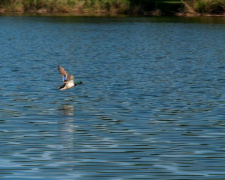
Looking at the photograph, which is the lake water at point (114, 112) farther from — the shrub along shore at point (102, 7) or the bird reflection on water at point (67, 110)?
the shrub along shore at point (102, 7)

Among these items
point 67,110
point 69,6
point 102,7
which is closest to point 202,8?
point 102,7

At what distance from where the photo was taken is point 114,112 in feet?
72.8

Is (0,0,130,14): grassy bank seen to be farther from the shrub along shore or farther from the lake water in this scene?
the lake water

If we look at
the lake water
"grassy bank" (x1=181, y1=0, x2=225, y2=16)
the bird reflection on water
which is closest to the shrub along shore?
"grassy bank" (x1=181, y1=0, x2=225, y2=16)

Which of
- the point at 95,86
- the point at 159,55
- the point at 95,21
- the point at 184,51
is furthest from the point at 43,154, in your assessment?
the point at 95,21

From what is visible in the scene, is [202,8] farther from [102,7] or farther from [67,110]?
[67,110]

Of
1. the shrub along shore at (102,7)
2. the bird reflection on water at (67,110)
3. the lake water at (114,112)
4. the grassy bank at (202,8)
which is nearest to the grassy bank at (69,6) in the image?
the shrub along shore at (102,7)

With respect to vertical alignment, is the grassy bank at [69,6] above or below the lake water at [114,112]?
below

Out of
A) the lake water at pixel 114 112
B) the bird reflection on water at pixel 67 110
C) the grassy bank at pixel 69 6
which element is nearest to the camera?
the lake water at pixel 114 112

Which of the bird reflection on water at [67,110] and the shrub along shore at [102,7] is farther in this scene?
the shrub along shore at [102,7]

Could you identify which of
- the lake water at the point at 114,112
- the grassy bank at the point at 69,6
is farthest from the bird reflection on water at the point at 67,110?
the grassy bank at the point at 69,6

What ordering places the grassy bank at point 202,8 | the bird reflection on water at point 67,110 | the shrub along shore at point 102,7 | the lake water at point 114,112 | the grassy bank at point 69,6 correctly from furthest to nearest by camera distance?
the grassy bank at point 69,6 < the shrub along shore at point 102,7 < the grassy bank at point 202,8 < the bird reflection on water at point 67,110 < the lake water at point 114,112

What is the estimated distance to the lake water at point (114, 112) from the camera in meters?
15.0

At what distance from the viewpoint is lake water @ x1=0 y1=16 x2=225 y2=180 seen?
589 inches
